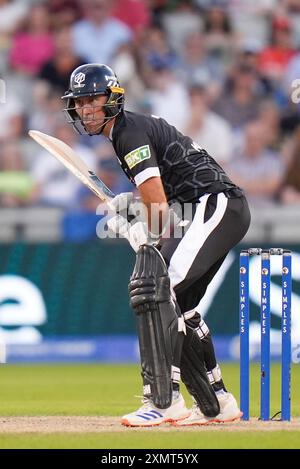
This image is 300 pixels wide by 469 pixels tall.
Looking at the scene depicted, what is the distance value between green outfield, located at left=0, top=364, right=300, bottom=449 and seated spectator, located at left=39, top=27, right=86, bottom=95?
12.0 feet

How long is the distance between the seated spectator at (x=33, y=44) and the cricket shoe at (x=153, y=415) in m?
7.88

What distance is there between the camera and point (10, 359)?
424 inches

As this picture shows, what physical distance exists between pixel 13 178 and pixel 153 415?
21.1ft

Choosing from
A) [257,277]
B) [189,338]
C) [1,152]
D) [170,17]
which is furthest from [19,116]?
[189,338]

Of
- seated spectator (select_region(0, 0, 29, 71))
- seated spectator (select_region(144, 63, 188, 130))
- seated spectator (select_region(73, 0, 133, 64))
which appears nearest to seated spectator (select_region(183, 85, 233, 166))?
seated spectator (select_region(144, 63, 188, 130))

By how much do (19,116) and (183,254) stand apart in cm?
711

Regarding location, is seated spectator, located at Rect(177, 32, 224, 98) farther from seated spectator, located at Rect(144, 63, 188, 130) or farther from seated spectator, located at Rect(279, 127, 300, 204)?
seated spectator, located at Rect(279, 127, 300, 204)

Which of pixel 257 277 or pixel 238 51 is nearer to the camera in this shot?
pixel 257 277

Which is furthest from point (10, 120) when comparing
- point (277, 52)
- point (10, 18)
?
point (277, 52)

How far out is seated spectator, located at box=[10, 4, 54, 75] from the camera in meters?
13.2

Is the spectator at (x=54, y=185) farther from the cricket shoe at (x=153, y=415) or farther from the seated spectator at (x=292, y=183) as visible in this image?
the cricket shoe at (x=153, y=415)

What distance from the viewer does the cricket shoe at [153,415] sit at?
5773mm

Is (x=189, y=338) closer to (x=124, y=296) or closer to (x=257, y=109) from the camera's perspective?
(x=124, y=296)

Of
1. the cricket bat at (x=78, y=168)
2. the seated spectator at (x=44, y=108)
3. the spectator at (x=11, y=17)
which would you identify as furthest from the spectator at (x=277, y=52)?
the cricket bat at (x=78, y=168)
